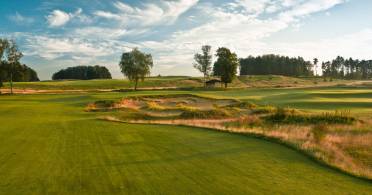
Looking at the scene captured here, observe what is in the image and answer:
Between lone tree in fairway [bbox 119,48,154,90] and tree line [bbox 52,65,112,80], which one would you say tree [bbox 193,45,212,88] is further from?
tree line [bbox 52,65,112,80]

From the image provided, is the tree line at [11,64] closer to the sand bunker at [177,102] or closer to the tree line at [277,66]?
the sand bunker at [177,102]

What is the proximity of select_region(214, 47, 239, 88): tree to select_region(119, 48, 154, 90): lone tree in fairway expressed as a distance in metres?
22.8

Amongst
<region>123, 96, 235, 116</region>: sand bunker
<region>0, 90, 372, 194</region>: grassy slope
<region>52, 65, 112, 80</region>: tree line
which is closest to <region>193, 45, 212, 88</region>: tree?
<region>123, 96, 235, 116</region>: sand bunker

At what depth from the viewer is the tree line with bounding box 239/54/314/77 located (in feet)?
431

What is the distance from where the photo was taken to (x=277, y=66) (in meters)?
137

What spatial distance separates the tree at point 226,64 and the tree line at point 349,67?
102293 millimetres

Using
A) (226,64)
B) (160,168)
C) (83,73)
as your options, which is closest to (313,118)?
(160,168)

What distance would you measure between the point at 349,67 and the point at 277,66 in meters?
55.1

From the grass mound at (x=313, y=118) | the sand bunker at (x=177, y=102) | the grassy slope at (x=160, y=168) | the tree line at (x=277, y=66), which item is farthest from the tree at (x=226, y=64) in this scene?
the tree line at (x=277, y=66)

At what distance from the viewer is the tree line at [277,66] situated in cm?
13135

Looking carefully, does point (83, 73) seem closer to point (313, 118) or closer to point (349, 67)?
point (313, 118)

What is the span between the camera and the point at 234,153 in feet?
24.5

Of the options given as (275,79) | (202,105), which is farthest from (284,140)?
(275,79)

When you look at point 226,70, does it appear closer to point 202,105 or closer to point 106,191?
point 202,105
